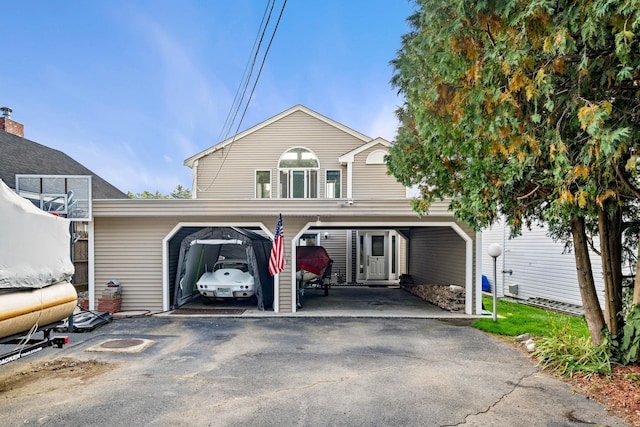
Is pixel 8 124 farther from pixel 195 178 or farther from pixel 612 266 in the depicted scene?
pixel 612 266

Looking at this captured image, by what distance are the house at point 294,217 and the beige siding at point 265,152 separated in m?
0.04

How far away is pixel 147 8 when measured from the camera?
1312cm

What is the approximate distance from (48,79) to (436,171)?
22262 millimetres

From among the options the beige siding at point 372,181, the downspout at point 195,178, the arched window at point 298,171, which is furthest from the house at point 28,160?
the beige siding at point 372,181

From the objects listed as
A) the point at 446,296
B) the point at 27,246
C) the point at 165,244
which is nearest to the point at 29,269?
the point at 27,246

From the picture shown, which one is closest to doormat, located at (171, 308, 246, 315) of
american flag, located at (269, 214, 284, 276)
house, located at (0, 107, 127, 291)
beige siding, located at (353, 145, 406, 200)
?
american flag, located at (269, 214, 284, 276)

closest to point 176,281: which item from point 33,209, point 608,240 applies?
point 33,209

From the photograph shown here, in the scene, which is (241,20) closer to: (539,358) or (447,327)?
(447,327)

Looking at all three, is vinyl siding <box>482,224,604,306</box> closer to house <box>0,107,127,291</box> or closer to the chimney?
house <box>0,107,127,291</box>

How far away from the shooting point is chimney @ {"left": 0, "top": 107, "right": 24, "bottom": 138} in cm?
1431

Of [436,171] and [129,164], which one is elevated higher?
[129,164]

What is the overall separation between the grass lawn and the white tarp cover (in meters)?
7.98

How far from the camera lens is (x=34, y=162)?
13.6m

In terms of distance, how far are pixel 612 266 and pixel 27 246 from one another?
819 cm
